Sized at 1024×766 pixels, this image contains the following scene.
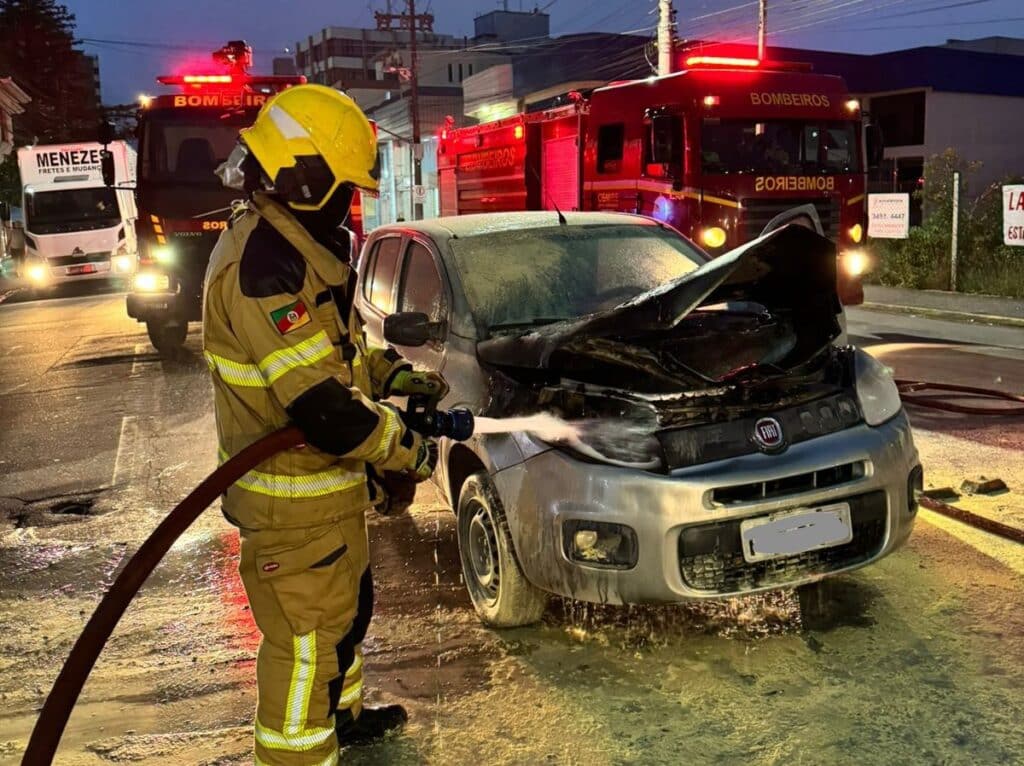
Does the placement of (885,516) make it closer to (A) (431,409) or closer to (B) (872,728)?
(B) (872,728)

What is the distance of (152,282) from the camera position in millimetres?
10578

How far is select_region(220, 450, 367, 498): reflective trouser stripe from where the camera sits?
8.39 ft

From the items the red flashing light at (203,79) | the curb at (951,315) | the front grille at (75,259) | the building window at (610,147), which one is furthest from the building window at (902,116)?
the red flashing light at (203,79)

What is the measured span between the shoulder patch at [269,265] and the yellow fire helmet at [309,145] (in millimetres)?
121

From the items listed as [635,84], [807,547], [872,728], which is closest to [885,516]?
[807,547]

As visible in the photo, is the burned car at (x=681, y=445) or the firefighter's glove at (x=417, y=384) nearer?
the firefighter's glove at (x=417, y=384)

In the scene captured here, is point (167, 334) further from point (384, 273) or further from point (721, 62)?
point (721, 62)

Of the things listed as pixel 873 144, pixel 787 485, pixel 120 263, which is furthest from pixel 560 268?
pixel 120 263

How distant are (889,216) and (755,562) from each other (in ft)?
47.9

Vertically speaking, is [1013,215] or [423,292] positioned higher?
[1013,215]

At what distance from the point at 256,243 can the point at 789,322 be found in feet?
7.45

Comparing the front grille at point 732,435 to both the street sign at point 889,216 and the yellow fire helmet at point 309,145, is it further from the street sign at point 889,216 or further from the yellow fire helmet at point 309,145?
the street sign at point 889,216

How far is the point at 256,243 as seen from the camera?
8.04 ft

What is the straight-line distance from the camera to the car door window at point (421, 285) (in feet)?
14.9
